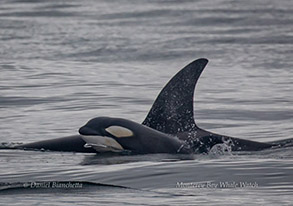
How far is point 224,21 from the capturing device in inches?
1116

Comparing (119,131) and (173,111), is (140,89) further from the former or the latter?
(119,131)

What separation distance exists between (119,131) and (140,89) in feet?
19.7

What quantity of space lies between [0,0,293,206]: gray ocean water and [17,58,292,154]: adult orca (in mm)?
235

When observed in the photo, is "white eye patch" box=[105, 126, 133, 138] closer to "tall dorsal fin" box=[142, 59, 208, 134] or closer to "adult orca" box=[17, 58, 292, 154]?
"adult orca" box=[17, 58, 292, 154]

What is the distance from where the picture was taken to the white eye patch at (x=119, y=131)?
10.5 meters

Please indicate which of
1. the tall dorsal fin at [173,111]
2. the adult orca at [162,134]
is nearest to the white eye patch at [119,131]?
the adult orca at [162,134]

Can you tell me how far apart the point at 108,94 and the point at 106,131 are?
5.48 m

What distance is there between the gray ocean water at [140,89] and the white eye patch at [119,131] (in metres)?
0.27

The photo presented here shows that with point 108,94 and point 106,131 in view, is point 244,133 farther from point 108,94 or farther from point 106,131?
point 108,94

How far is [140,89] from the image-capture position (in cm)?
1645

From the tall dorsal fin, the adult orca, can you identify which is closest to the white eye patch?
the adult orca

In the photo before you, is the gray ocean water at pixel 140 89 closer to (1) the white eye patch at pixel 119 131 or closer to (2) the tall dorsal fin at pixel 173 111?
(1) the white eye patch at pixel 119 131

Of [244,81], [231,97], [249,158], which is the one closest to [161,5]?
[244,81]

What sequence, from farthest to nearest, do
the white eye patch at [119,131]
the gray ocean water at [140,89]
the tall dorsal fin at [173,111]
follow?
the tall dorsal fin at [173,111]
the white eye patch at [119,131]
the gray ocean water at [140,89]
